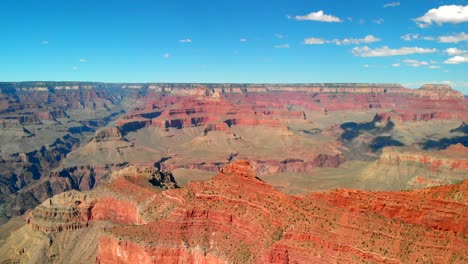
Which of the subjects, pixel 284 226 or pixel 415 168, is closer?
pixel 284 226

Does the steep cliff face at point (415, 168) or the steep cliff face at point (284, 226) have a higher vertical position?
the steep cliff face at point (284, 226)

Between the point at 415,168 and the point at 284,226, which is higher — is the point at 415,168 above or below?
below

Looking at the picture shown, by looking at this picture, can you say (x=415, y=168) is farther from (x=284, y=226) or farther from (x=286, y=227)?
(x=286, y=227)

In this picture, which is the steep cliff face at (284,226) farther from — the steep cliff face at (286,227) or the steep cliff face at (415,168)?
the steep cliff face at (415,168)

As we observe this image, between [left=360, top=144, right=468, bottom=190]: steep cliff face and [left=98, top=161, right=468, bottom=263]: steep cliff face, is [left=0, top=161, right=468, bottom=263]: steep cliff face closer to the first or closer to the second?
[left=98, top=161, right=468, bottom=263]: steep cliff face

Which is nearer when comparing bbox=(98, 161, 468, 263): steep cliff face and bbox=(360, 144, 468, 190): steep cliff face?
bbox=(98, 161, 468, 263): steep cliff face

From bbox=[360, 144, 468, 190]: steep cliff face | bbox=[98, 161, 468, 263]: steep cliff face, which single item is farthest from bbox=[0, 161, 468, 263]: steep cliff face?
bbox=[360, 144, 468, 190]: steep cliff face

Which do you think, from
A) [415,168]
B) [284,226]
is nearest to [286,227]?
[284,226]

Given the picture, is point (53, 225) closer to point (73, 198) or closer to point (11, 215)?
point (73, 198)

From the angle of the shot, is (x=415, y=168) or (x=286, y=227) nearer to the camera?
(x=286, y=227)

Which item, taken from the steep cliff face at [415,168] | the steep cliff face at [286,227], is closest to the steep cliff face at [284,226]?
the steep cliff face at [286,227]

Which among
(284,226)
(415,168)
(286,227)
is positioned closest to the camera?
(286,227)

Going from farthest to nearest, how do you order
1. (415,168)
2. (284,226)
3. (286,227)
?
(415,168) → (284,226) → (286,227)
